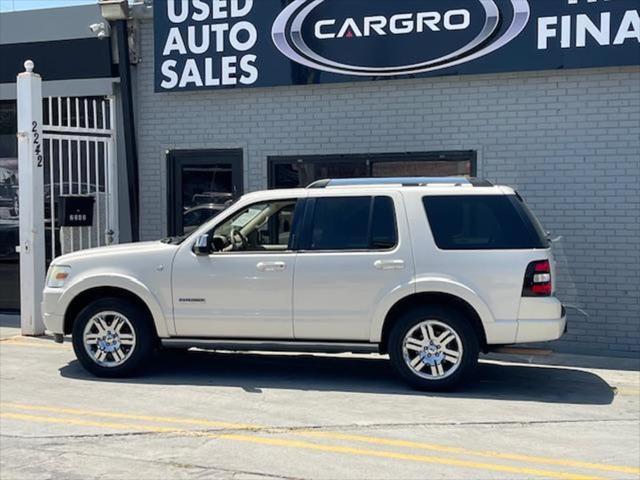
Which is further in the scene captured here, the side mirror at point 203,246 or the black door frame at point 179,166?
the black door frame at point 179,166

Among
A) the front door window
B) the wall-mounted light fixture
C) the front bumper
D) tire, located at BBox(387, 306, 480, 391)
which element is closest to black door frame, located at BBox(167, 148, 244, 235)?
the wall-mounted light fixture

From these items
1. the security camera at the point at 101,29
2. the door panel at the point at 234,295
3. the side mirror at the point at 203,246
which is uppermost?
the security camera at the point at 101,29

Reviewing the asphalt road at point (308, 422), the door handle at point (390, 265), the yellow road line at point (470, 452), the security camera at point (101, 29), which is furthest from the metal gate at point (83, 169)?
the yellow road line at point (470, 452)

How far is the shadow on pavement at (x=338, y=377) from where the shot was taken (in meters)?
7.62

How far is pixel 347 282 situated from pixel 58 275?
2933 millimetres

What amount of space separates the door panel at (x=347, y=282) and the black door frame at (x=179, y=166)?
4.22 metres

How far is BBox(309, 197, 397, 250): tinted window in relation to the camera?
7.60m

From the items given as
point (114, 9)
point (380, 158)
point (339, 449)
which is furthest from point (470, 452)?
point (114, 9)

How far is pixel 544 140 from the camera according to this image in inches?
399

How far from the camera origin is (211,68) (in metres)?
11.4

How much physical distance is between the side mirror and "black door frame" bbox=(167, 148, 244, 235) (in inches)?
151

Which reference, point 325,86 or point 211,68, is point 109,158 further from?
point 325,86

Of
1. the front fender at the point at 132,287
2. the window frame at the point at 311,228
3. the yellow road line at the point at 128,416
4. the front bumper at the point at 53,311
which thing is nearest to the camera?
the yellow road line at the point at 128,416

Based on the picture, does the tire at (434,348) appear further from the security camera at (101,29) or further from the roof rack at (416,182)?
the security camera at (101,29)
